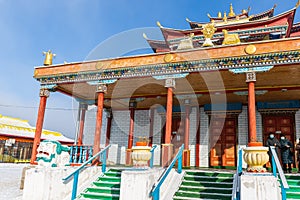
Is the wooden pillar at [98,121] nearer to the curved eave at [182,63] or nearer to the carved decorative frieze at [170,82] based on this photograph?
the curved eave at [182,63]

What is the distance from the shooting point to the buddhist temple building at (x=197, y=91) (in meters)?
8.83

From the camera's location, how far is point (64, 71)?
36.5 ft

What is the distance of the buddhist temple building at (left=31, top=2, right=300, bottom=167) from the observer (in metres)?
8.83

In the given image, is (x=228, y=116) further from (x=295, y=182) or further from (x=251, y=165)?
(x=251, y=165)

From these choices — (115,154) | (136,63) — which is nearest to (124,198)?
(136,63)

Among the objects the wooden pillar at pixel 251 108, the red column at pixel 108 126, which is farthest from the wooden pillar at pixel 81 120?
the wooden pillar at pixel 251 108

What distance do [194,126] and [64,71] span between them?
6941mm

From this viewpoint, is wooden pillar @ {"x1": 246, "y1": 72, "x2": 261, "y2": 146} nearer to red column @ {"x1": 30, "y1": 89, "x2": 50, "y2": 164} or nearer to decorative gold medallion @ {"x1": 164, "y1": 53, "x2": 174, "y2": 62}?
decorative gold medallion @ {"x1": 164, "y1": 53, "x2": 174, "y2": 62}

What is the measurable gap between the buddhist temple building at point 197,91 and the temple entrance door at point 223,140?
0.15 feet

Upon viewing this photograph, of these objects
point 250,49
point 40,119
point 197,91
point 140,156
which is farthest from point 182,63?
point 40,119

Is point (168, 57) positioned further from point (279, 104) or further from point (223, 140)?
point (279, 104)

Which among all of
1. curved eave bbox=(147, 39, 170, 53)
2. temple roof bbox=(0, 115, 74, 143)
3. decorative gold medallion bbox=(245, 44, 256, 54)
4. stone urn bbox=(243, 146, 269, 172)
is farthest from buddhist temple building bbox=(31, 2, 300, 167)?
temple roof bbox=(0, 115, 74, 143)

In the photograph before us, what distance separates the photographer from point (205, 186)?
7281 mm

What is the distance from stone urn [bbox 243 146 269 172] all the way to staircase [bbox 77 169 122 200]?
364 centimetres
